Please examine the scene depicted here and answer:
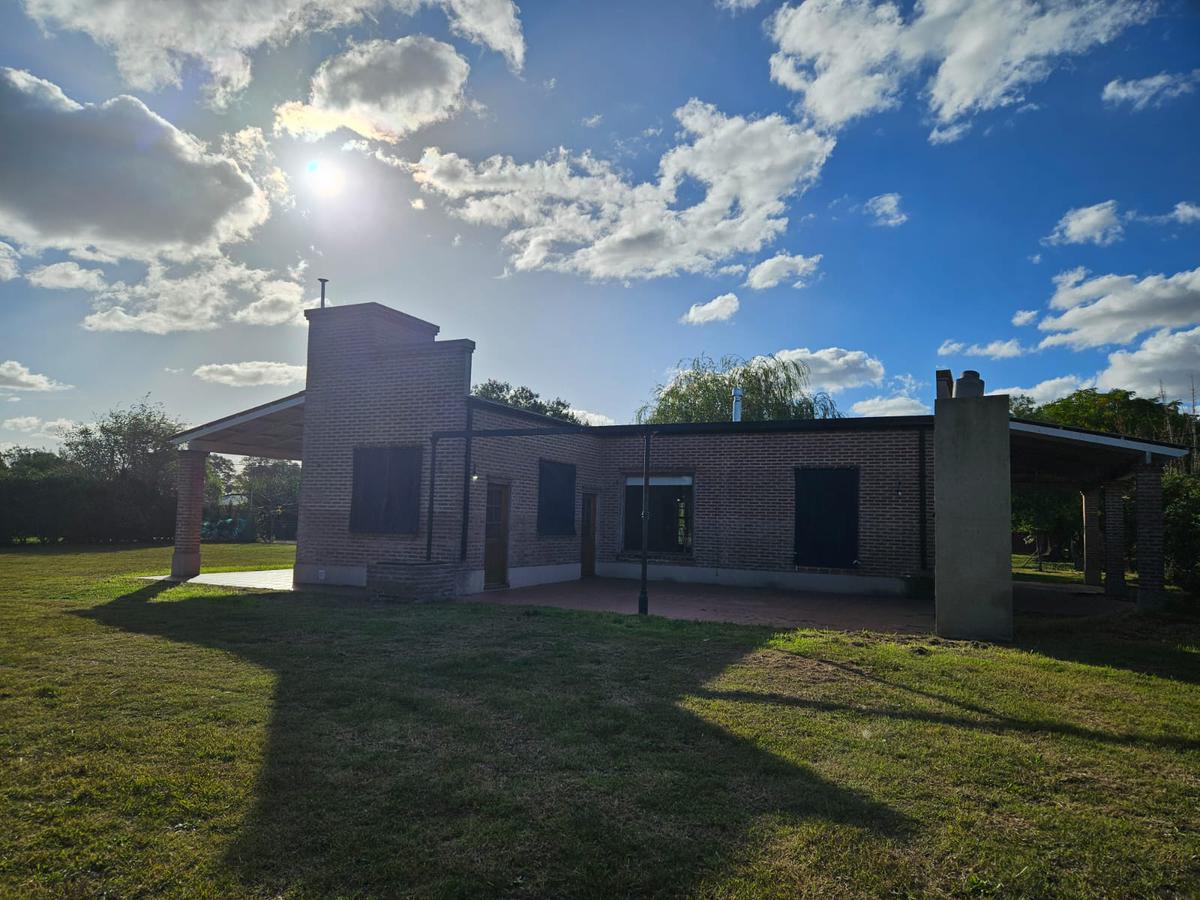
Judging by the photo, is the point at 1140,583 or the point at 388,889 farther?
the point at 1140,583

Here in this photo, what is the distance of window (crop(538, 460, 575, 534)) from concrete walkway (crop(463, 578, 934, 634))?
48.6 inches

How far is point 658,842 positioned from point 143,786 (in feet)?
8.75

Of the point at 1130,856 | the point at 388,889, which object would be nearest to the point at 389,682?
the point at 388,889

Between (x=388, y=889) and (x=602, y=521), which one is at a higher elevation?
(x=602, y=521)

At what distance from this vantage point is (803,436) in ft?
45.6

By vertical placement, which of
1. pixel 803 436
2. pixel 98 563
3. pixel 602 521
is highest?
pixel 803 436

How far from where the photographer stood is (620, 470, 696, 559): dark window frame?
1489 centimetres

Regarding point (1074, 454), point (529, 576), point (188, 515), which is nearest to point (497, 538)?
point (529, 576)

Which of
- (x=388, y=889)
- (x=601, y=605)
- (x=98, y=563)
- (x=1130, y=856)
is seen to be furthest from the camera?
(x=98, y=563)

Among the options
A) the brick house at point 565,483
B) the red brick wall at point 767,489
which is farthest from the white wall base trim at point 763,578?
the red brick wall at point 767,489

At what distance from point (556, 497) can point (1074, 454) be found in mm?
9774

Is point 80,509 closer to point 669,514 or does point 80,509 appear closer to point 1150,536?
point 669,514

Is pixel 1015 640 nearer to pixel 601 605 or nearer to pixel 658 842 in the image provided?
pixel 601 605

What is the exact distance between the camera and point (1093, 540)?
1705cm
